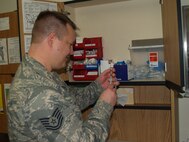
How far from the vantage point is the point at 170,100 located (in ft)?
5.31

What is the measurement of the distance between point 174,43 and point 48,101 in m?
0.65

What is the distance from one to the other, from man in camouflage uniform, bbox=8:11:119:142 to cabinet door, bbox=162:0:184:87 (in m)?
0.32

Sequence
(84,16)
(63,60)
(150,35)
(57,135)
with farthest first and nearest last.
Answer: (84,16) < (150,35) < (63,60) < (57,135)

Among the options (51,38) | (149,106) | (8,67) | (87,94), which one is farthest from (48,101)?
(8,67)

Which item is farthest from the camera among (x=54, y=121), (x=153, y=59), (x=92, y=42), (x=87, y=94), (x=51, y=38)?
(x=92, y=42)

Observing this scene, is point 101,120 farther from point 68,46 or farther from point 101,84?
point 101,84

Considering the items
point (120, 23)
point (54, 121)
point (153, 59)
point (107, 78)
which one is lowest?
point (54, 121)

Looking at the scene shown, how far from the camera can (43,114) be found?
945 millimetres

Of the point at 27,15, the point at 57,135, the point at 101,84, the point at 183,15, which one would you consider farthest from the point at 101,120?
the point at 27,15

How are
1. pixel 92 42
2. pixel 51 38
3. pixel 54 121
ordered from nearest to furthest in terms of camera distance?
pixel 54 121 < pixel 51 38 < pixel 92 42

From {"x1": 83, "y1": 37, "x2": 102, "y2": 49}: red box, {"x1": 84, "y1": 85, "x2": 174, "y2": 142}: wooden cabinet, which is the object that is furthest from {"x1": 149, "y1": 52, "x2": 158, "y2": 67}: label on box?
{"x1": 83, "y1": 37, "x2": 102, "y2": 49}: red box

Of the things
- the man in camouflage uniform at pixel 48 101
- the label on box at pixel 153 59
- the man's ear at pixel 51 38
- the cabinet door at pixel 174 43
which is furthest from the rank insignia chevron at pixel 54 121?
the label on box at pixel 153 59

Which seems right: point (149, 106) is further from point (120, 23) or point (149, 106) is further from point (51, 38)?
point (51, 38)

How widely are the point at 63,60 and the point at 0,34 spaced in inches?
33.5
